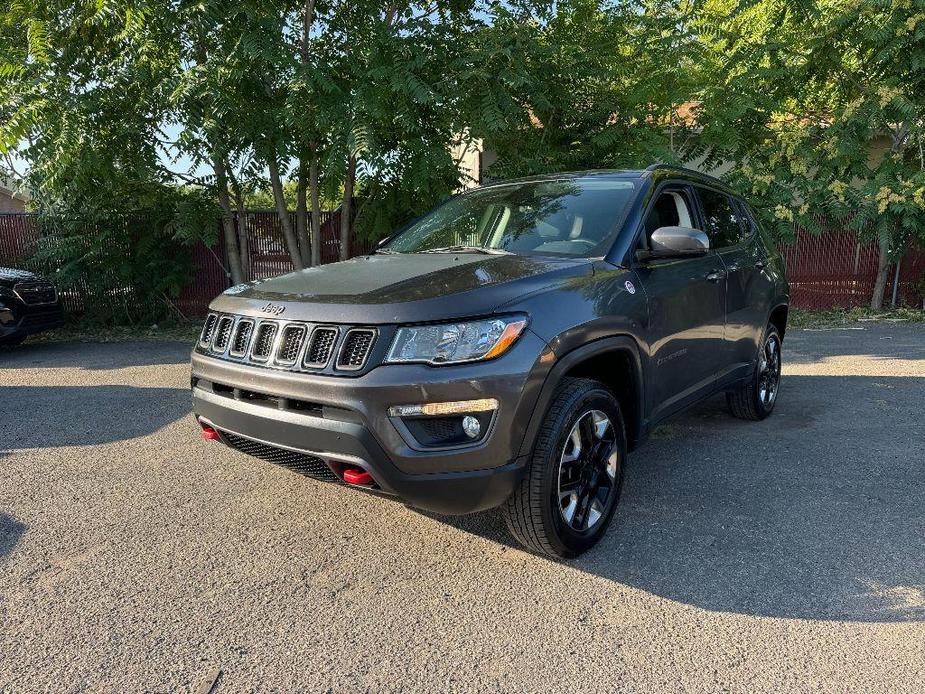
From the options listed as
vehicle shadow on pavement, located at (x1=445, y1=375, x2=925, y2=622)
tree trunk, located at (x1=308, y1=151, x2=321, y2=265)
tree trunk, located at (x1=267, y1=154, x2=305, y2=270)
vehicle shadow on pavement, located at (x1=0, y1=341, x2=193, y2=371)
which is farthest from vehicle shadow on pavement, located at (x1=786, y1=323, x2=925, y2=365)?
vehicle shadow on pavement, located at (x1=0, y1=341, x2=193, y2=371)

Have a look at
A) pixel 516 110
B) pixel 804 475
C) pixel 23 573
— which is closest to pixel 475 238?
pixel 804 475

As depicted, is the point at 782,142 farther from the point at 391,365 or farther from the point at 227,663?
the point at 227,663

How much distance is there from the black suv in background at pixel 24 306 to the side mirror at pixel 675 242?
26.8 ft

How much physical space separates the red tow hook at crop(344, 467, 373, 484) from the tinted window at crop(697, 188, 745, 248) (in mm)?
2907

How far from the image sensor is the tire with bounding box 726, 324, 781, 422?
16.3 feet

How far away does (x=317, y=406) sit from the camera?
8.63ft

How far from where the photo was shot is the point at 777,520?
11.0ft

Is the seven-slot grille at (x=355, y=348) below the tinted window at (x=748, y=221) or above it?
below

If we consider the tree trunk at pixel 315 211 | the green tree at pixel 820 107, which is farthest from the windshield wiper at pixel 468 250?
the green tree at pixel 820 107

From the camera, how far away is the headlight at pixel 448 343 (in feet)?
8.29

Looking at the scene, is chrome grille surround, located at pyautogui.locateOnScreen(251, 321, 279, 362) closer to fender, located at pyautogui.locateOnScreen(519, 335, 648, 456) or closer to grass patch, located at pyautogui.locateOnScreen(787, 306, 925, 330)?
fender, located at pyautogui.locateOnScreen(519, 335, 648, 456)

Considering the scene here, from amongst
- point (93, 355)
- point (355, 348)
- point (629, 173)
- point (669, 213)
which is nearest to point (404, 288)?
point (355, 348)

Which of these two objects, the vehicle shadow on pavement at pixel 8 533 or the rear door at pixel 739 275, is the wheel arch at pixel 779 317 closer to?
the rear door at pixel 739 275

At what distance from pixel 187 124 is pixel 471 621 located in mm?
7215
